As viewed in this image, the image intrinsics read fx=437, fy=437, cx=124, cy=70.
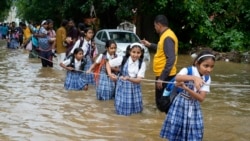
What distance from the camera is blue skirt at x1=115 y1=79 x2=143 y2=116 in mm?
7043

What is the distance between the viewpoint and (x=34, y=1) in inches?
1459

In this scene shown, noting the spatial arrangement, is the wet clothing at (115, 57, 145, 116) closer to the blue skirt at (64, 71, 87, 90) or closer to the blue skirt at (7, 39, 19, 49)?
the blue skirt at (64, 71, 87, 90)

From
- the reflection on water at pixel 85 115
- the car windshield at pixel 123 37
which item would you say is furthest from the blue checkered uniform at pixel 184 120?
the car windshield at pixel 123 37

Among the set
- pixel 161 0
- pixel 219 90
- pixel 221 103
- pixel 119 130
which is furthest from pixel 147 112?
pixel 161 0

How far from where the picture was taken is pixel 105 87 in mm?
8328

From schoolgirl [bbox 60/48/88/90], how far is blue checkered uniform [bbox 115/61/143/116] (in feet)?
8.39

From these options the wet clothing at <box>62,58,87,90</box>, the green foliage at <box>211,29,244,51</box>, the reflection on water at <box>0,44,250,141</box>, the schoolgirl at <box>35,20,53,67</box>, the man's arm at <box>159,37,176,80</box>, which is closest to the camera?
the reflection on water at <box>0,44,250,141</box>

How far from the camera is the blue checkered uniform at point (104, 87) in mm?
8211

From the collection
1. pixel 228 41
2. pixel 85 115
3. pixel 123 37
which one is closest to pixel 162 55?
pixel 85 115

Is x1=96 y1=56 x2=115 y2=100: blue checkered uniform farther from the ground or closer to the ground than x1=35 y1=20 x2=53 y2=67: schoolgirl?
closer to the ground

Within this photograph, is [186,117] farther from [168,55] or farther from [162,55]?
[162,55]

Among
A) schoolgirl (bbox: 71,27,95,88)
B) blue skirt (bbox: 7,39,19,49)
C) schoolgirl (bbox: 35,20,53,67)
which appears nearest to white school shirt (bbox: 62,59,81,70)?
schoolgirl (bbox: 71,27,95,88)

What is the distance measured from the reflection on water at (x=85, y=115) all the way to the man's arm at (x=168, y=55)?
2.68 ft

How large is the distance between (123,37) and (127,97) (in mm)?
11272
